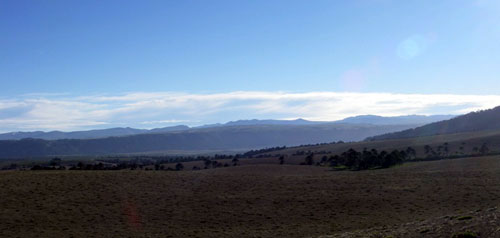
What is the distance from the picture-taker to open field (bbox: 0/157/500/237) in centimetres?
2794

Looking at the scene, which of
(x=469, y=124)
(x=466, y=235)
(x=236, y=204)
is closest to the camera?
(x=466, y=235)

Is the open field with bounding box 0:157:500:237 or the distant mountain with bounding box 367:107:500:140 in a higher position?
the distant mountain with bounding box 367:107:500:140

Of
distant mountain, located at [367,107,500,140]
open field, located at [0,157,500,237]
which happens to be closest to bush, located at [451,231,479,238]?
open field, located at [0,157,500,237]

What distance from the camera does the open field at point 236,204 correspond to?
2794 cm

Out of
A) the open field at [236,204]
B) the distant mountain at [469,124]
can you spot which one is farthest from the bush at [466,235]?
the distant mountain at [469,124]

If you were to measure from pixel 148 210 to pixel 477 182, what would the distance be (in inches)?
1118

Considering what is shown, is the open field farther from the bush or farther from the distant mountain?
the distant mountain

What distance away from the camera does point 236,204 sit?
36625 millimetres

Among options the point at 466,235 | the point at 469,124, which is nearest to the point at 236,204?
the point at 466,235

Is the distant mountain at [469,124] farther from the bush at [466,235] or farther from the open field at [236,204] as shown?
the bush at [466,235]

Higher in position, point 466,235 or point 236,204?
point 466,235

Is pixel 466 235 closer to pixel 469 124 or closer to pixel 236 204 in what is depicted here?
pixel 236 204

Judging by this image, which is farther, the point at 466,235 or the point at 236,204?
the point at 236,204

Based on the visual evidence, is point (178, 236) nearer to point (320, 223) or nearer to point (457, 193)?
point (320, 223)
